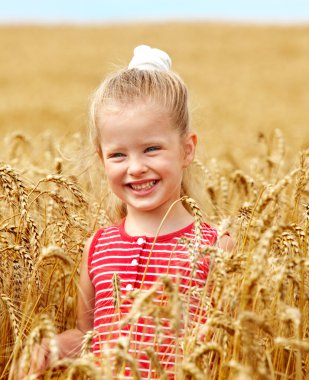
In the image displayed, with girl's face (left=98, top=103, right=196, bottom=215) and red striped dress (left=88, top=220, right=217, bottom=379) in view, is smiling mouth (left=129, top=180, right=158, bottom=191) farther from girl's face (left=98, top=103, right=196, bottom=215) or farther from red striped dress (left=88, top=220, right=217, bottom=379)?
red striped dress (left=88, top=220, right=217, bottom=379)

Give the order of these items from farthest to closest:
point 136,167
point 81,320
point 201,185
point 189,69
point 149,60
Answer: point 189,69 → point 201,185 → point 149,60 → point 81,320 → point 136,167

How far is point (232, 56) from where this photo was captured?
2483 cm

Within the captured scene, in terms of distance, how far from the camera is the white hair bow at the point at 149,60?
8.47 feet

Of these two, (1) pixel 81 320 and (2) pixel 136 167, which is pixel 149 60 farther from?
(1) pixel 81 320

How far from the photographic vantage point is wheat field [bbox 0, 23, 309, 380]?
1663 mm

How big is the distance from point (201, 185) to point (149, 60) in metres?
0.61

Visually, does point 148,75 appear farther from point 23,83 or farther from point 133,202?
point 23,83

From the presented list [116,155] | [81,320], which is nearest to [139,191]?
[116,155]

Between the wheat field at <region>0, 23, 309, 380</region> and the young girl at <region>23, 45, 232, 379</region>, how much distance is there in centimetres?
10

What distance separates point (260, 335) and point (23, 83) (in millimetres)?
18336

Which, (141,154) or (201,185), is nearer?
(141,154)

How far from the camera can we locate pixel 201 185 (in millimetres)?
3020

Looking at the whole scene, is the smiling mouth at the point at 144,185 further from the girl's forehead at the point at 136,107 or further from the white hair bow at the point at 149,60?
the white hair bow at the point at 149,60

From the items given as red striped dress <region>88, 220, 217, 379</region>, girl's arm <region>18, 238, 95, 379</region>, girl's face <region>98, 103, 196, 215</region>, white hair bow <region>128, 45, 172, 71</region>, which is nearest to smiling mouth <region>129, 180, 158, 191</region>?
girl's face <region>98, 103, 196, 215</region>
